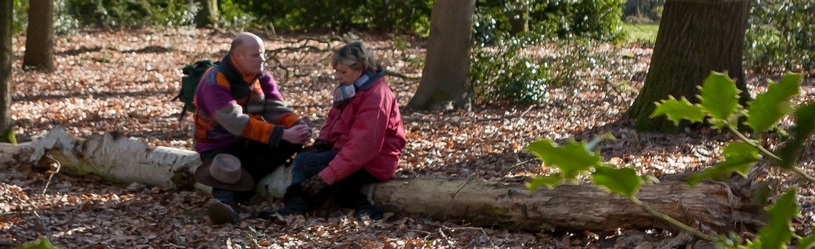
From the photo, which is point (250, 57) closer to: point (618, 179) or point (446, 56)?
point (446, 56)

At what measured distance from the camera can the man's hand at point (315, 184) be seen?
525cm

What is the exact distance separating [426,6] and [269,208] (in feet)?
46.6

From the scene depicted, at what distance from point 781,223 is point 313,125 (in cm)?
803

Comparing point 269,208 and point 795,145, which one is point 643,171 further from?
point 795,145

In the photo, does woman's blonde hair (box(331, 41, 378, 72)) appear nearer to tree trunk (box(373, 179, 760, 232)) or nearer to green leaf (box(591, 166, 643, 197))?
tree trunk (box(373, 179, 760, 232))

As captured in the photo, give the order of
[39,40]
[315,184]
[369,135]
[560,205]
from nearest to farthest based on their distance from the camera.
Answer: [560,205] → [369,135] → [315,184] → [39,40]

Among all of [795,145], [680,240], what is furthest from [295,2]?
[795,145]

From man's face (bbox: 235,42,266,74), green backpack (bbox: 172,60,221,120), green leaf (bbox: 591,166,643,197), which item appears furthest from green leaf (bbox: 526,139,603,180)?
green backpack (bbox: 172,60,221,120)

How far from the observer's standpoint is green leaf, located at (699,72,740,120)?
901 mm

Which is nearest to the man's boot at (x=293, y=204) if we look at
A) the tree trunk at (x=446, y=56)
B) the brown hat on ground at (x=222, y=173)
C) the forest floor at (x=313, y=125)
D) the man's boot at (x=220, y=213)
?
the forest floor at (x=313, y=125)

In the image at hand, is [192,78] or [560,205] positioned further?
[192,78]

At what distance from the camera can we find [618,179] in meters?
0.90

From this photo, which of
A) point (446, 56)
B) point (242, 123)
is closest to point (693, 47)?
point (446, 56)

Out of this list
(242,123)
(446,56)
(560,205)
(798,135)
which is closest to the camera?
(798,135)
